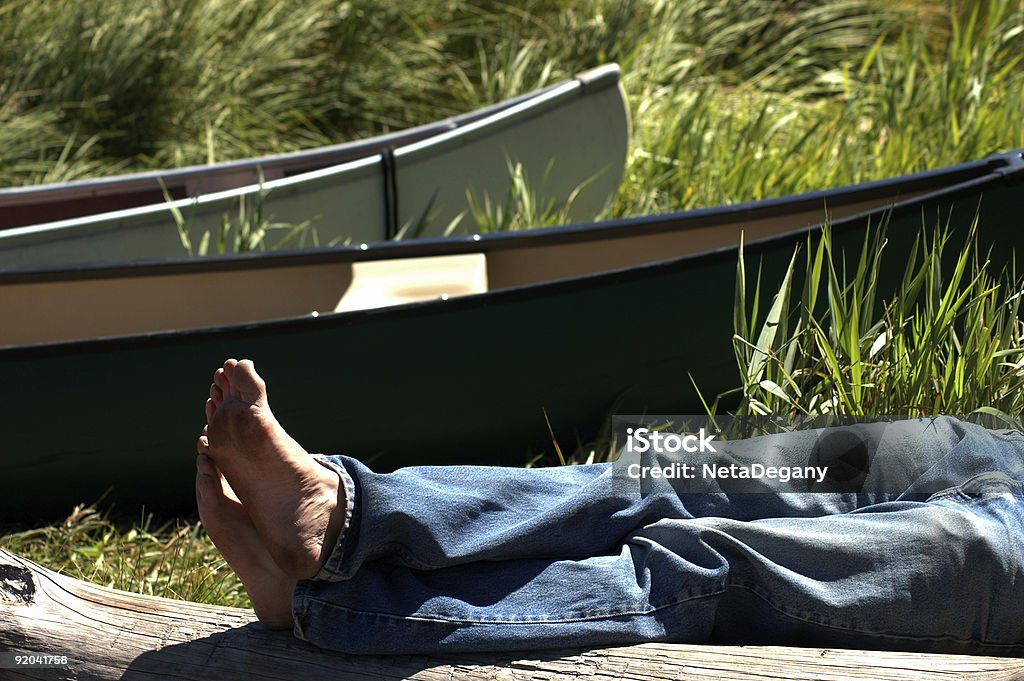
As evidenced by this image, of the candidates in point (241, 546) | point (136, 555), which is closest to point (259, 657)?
point (241, 546)

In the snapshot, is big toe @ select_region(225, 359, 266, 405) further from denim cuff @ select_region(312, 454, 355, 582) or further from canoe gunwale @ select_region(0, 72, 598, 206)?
canoe gunwale @ select_region(0, 72, 598, 206)

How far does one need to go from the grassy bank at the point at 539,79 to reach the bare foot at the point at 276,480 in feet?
10.0

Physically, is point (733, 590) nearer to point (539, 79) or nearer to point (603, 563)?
point (603, 563)

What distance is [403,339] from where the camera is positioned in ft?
10.1

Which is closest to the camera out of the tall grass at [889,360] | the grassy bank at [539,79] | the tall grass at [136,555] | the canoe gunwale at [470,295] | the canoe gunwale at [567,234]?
the tall grass at [889,360]

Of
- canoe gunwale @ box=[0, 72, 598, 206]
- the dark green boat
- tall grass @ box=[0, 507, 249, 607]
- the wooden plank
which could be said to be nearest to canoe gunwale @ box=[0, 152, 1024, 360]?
the dark green boat

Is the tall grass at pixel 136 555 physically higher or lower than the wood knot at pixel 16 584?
lower

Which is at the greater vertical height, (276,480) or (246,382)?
(246,382)

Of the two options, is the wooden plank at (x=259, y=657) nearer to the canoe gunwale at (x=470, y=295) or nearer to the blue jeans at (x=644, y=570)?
the blue jeans at (x=644, y=570)

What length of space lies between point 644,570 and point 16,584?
1063 mm

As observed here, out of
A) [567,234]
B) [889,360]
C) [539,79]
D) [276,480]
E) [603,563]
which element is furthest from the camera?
[539,79]

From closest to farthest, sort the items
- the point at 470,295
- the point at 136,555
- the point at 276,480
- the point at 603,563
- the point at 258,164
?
the point at 276,480 → the point at 603,563 → the point at 136,555 → the point at 470,295 → the point at 258,164

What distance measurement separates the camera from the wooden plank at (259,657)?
1724mm

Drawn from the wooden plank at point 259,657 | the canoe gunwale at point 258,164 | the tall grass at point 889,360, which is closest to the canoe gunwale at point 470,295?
the tall grass at point 889,360
